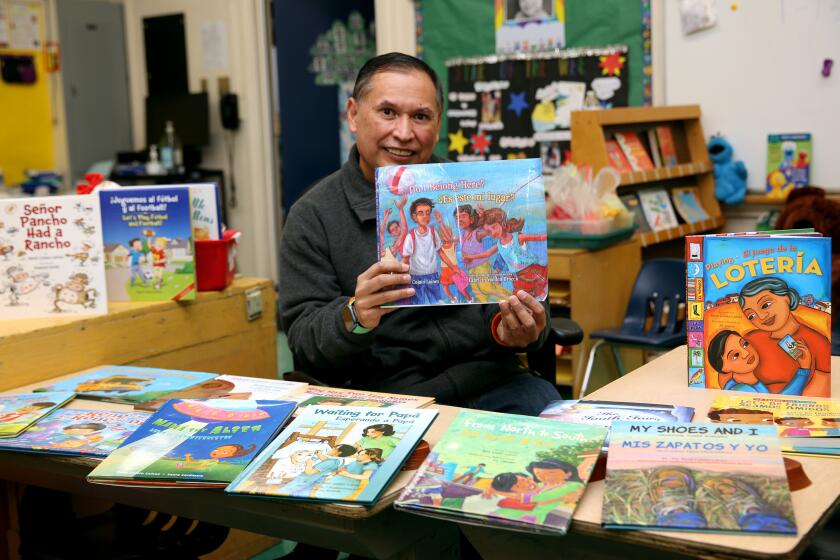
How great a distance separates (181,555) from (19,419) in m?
0.65

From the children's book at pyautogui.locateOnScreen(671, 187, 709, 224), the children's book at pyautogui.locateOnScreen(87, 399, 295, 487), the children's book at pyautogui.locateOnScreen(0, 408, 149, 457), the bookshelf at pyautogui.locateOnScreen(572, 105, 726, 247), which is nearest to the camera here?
the children's book at pyautogui.locateOnScreen(87, 399, 295, 487)

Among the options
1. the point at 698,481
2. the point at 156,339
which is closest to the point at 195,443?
the point at 698,481

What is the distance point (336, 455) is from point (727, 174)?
3.59 metres

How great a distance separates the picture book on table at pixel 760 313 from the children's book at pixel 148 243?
Result: 1373 millimetres

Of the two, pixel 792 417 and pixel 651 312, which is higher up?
pixel 792 417

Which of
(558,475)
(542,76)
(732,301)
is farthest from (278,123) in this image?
(558,475)

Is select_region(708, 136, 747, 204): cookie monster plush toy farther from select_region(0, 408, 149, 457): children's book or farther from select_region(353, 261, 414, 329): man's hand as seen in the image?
select_region(0, 408, 149, 457): children's book

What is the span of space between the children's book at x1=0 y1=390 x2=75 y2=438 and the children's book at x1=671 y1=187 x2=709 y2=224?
328 cm

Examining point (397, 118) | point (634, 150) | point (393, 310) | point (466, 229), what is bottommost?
point (393, 310)

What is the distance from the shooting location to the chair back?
12.1ft

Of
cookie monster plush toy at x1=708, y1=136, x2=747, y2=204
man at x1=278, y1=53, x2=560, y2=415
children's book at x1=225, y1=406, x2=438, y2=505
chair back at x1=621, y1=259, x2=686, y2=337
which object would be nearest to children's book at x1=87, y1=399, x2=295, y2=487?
children's book at x1=225, y1=406, x2=438, y2=505

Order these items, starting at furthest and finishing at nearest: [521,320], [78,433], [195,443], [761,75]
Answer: [761,75], [521,320], [78,433], [195,443]

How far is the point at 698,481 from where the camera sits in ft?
4.14

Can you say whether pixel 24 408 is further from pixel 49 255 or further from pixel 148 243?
pixel 148 243
